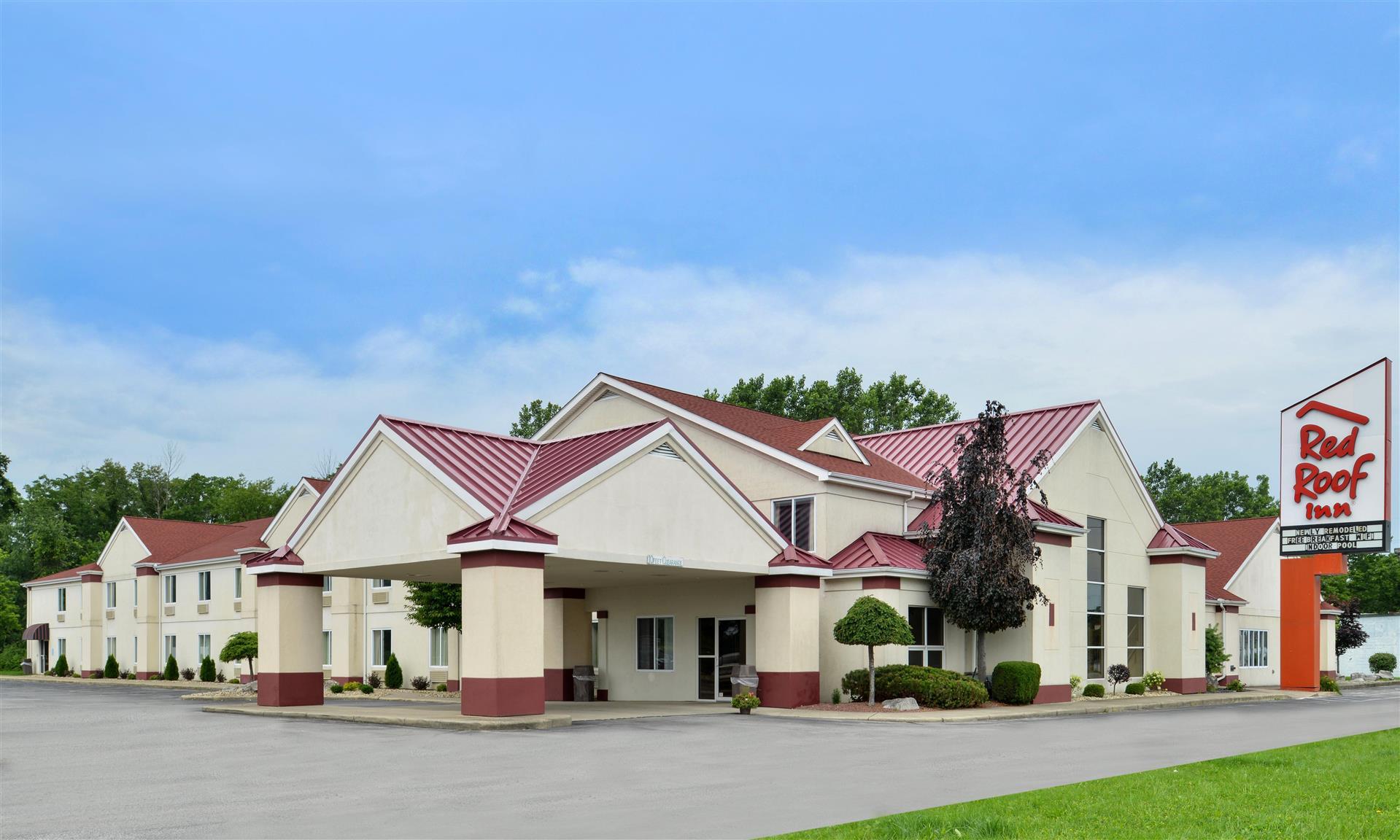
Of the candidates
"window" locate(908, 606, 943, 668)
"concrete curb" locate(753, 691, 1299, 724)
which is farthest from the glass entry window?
"window" locate(908, 606, 943, 668)

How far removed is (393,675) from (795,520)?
19.8 m

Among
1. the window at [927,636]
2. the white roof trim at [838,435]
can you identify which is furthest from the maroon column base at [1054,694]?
the white roof trim at [838,435]

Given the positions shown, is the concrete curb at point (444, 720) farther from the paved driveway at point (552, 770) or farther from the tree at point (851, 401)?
the tree at point (851, 401)

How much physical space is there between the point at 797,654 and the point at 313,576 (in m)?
11.9

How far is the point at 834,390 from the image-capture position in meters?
74.4

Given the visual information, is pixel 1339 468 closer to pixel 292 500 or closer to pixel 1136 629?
pixel 1136 629

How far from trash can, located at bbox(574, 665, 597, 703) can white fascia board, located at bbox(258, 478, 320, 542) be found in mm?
15474

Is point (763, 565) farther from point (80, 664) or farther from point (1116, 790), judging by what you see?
point (80, 664)

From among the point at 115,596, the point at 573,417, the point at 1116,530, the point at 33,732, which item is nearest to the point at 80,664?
the point at 115,596

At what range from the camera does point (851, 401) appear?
75.2 m

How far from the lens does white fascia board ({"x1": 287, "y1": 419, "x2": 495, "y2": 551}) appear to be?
25.2 metres

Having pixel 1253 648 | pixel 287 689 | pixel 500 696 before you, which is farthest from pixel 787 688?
pixel 1253 648

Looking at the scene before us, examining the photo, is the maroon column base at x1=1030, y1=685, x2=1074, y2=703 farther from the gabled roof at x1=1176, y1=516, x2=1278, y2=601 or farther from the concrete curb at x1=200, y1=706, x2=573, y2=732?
the gabled roof at x1=1176, y1=516, x2=1278, y2=601

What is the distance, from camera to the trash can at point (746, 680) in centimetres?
3059
